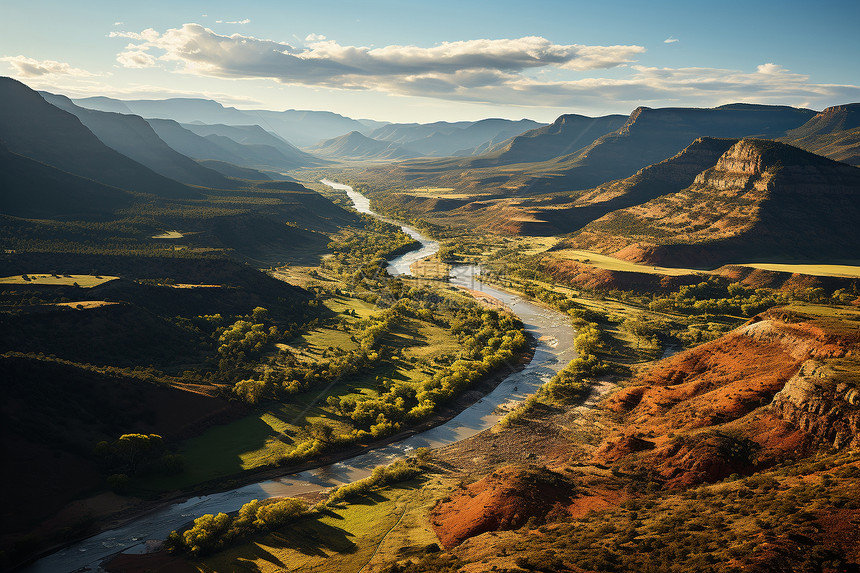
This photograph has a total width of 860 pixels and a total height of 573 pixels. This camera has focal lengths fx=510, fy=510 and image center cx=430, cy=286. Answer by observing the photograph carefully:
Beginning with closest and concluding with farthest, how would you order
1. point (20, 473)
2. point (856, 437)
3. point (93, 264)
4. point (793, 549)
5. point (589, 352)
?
point (793, 549) → point (856, 437) → point (20, 473) → point (589, 352) → point (93, 264)

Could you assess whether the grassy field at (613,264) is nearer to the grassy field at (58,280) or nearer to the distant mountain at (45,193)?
the grassy field at (58,280)

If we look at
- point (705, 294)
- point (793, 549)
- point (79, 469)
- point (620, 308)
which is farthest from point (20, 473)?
point (705, 294)

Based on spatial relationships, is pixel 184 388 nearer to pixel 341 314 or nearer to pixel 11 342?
pixel 11 342

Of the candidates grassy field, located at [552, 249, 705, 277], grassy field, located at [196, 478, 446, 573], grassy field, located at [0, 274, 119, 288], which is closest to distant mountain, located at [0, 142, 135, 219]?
grassy field, located at [0, 274, 119, 288]

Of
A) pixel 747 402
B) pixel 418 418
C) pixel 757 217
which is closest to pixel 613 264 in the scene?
pixel 757 217

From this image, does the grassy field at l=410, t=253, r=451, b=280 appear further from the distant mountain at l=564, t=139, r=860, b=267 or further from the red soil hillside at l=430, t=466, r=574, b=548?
the red soil hillside at l=430, t=466, r=574, b=548

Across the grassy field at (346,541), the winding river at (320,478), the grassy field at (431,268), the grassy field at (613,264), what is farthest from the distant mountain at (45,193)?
the grassy field at (613,264)

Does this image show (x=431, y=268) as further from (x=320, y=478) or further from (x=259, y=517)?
(x=259, y=517)
